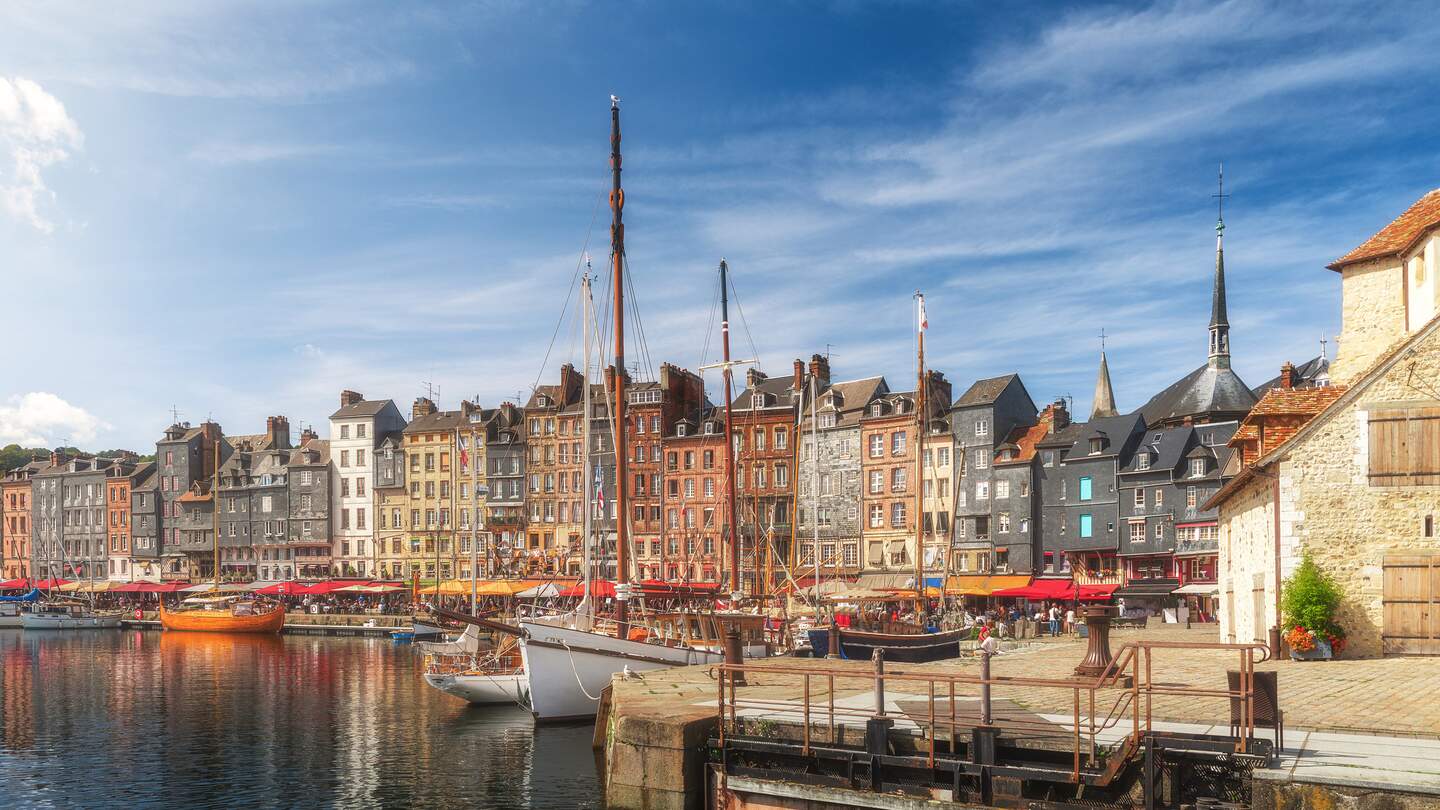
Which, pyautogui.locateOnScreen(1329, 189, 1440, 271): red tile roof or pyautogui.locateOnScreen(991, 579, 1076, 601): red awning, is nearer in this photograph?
pyautogui.locateOnScreen(1329, 189, 1440, 271): red tile roof

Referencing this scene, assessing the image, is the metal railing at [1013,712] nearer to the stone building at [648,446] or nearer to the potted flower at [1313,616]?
the potted flower at [1313,616]

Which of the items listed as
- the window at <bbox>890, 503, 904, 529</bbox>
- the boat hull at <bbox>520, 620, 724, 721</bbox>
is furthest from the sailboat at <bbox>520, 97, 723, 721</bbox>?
the window at <bbox>890, 503, 904, 529</bbox>

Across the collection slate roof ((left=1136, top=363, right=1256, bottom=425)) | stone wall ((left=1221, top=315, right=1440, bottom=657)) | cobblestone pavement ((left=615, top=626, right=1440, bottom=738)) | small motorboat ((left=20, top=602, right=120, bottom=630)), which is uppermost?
slate roof ((left=1136, top=363, right=1256, bottom=425))

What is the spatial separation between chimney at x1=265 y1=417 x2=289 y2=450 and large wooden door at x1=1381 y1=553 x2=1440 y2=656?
4006 inches

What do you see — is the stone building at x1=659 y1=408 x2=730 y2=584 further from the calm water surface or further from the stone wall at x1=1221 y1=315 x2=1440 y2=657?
the stone wall at x1=1221 y1=315 x2=1440 y2=657

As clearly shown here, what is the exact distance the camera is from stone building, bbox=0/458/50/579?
125 metres

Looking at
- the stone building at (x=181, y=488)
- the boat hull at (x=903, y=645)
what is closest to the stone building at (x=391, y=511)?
the stone building at (x=181, y=488)

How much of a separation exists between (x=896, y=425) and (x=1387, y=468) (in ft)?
172

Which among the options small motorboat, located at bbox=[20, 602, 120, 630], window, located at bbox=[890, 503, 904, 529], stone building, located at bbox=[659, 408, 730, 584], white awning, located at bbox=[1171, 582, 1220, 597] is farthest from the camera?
small motorboat, located at bbox=[20, 602, 120, 630]

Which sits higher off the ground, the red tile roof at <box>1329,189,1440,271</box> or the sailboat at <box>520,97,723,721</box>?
the red tile roof at <box>1329,189,1440,271</box>

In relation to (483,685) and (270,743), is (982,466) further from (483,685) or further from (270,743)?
(270,743)

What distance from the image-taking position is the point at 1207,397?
226ft

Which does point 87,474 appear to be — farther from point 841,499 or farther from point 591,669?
point 591,669

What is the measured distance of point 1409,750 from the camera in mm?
13617
